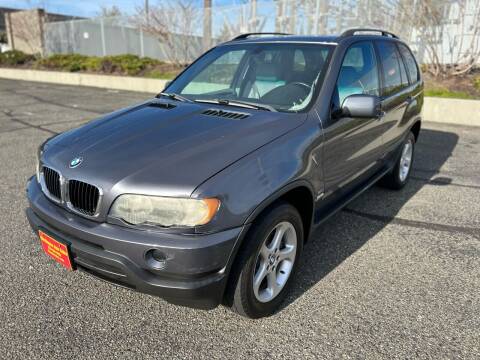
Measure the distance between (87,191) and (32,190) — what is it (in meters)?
0.72

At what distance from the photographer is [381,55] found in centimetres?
398

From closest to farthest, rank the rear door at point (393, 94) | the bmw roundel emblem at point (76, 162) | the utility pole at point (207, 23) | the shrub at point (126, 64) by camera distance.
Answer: the bmw roundel emblem at point (76, 162) → the rear door at point (393, 94) → the utility pole at point (207, 23) → the shrub at point (126, 64)

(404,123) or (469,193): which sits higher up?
(404,123)

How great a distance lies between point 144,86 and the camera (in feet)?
51.6

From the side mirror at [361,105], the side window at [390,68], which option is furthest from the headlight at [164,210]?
the side window at [390,68]

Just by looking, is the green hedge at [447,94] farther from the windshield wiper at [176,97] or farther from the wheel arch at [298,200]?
the wheel arch at [298,200]

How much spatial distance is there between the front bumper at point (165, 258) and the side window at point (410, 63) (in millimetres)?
3667

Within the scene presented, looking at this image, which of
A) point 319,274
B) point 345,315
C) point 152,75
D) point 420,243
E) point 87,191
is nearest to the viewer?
point 87,191

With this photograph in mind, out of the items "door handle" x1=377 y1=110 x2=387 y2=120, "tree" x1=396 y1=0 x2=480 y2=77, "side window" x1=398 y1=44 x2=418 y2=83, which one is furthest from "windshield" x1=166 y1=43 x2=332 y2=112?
"tree" x1=396 y1=0 x2=480 y2=77

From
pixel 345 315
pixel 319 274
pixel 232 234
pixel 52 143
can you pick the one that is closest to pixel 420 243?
pixel 319 274

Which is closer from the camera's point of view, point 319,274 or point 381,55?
point 319,274

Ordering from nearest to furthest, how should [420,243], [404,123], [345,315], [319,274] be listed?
[345,315]
[319,274]
[420,243]
[404,123]

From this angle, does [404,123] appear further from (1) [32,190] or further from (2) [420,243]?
(1) [32,190]

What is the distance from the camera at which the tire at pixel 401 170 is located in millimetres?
4699
